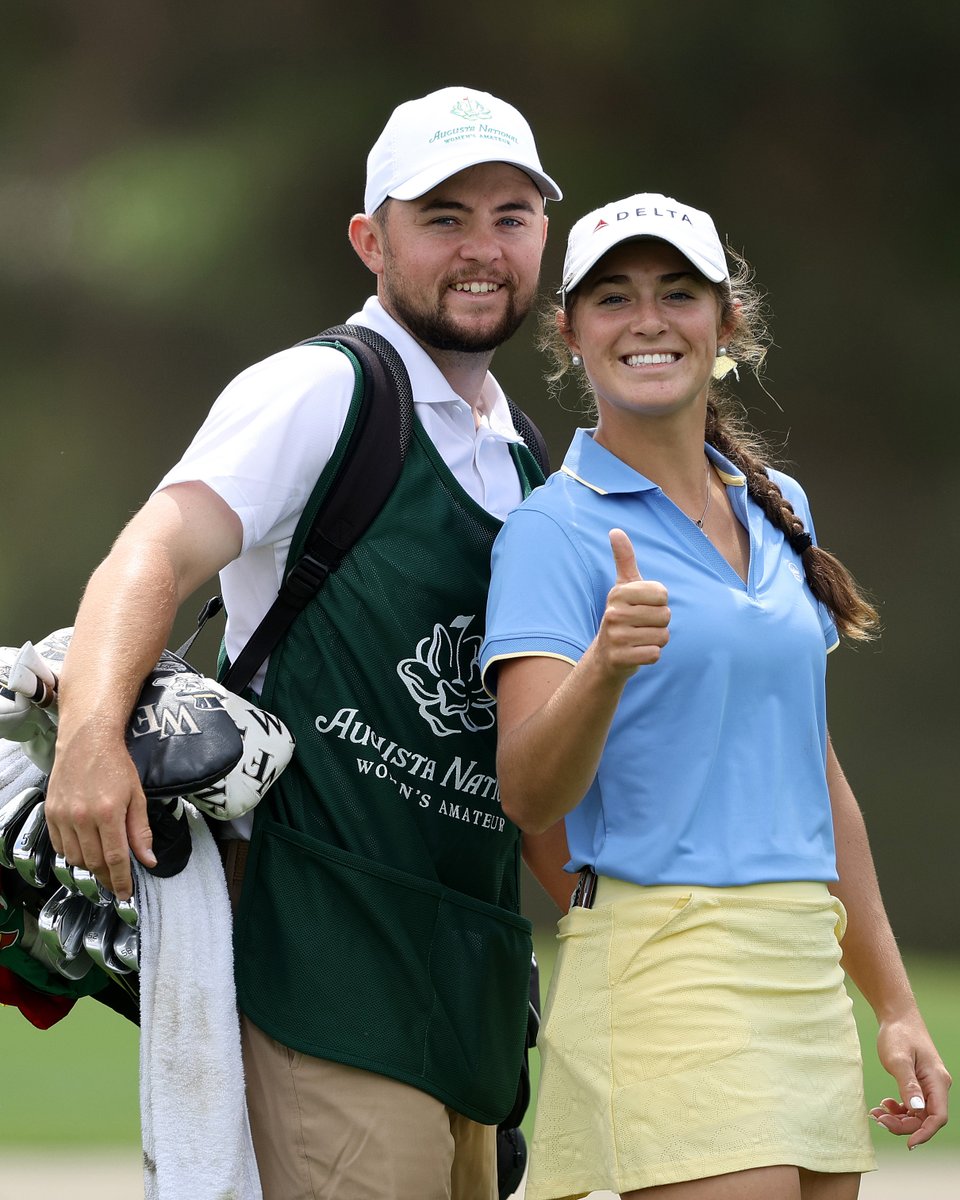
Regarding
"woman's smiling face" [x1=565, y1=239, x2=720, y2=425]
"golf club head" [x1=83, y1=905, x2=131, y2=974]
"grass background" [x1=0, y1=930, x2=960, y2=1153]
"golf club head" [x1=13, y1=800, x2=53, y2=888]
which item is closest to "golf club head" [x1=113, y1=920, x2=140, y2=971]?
"golf club head" [x1=83, y1=905, x2=131, y2=974]

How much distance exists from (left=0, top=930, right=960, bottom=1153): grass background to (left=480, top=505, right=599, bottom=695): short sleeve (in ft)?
10.0

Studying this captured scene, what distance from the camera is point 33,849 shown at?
205cm

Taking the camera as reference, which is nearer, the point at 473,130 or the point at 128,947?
the point at 128,947

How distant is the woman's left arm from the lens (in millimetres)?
2104

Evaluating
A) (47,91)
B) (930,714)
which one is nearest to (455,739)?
(930,714)

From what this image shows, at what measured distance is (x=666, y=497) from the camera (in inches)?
80.2

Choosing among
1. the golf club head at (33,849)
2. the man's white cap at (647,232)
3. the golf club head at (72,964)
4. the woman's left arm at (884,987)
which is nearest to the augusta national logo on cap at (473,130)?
the man's white cap at (647,232)

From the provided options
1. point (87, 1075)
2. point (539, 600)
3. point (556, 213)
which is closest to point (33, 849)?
point (539, 600)

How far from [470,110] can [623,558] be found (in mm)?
887

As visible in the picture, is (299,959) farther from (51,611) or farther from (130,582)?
(51,611)

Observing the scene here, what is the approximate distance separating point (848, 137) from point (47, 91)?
390 cm

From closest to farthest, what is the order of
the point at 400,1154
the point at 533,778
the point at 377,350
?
the point at 533,778 → the point at 400,1154 → the point at 377,350

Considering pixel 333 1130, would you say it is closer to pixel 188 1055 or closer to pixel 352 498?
pixel 188 1055

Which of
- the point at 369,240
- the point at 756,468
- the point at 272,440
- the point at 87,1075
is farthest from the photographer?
the point at 87,1075
